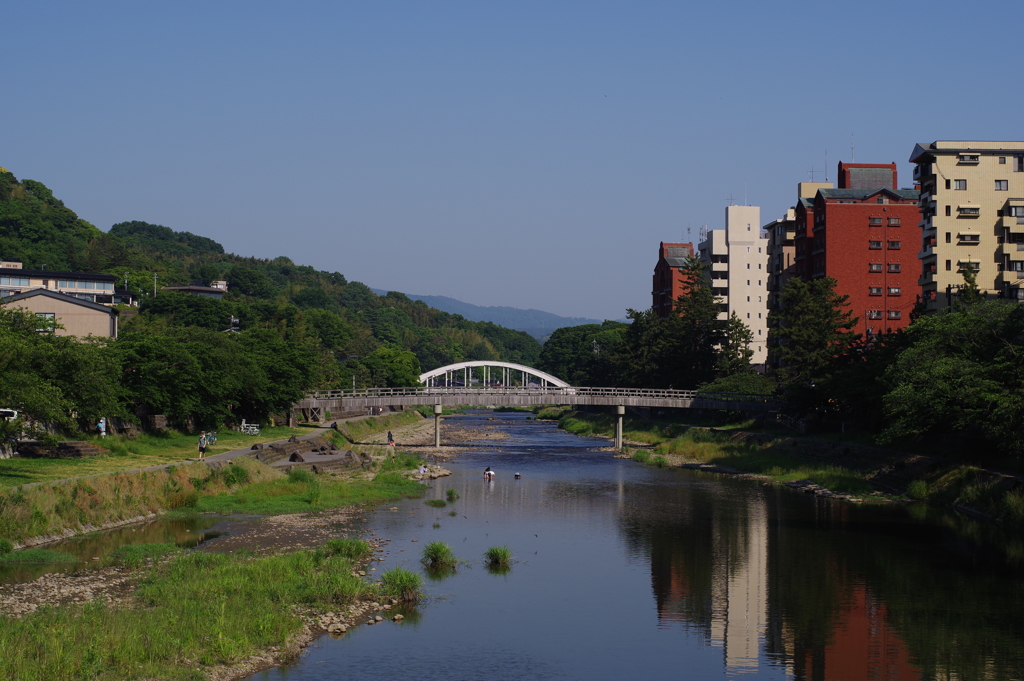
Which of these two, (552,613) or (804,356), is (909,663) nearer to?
(552,613)

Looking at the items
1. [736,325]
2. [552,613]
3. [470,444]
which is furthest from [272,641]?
[736,325]

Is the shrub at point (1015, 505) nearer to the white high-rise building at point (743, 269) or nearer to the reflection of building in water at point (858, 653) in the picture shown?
the reflection of building in water at point (858, 653)

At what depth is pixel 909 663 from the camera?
2100 centimetres

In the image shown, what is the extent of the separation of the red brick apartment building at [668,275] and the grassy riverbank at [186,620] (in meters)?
101

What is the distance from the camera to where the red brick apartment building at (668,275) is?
12519 centimetres

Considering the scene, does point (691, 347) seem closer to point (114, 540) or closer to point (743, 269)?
point (743, 269)

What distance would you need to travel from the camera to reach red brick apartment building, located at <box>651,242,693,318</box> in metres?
125

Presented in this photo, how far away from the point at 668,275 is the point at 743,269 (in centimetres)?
1259

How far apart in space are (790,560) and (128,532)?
71.3 ft

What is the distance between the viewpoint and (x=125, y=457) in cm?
4294

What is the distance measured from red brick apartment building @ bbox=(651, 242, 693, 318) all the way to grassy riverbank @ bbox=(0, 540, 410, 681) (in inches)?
3966

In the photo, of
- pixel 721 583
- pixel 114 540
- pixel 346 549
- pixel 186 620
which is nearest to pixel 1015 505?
pixel 721 583

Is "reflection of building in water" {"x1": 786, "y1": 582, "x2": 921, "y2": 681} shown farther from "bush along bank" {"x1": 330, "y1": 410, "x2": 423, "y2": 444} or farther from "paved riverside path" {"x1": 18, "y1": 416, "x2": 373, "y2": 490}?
"bush along bank" {"x1": 330, "y1": 410, "x2": 423, "y2": 444}

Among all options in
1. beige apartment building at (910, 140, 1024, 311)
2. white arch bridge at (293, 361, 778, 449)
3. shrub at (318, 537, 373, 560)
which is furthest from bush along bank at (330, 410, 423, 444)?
beige apartment building at (910, 140, 1024, 311)
